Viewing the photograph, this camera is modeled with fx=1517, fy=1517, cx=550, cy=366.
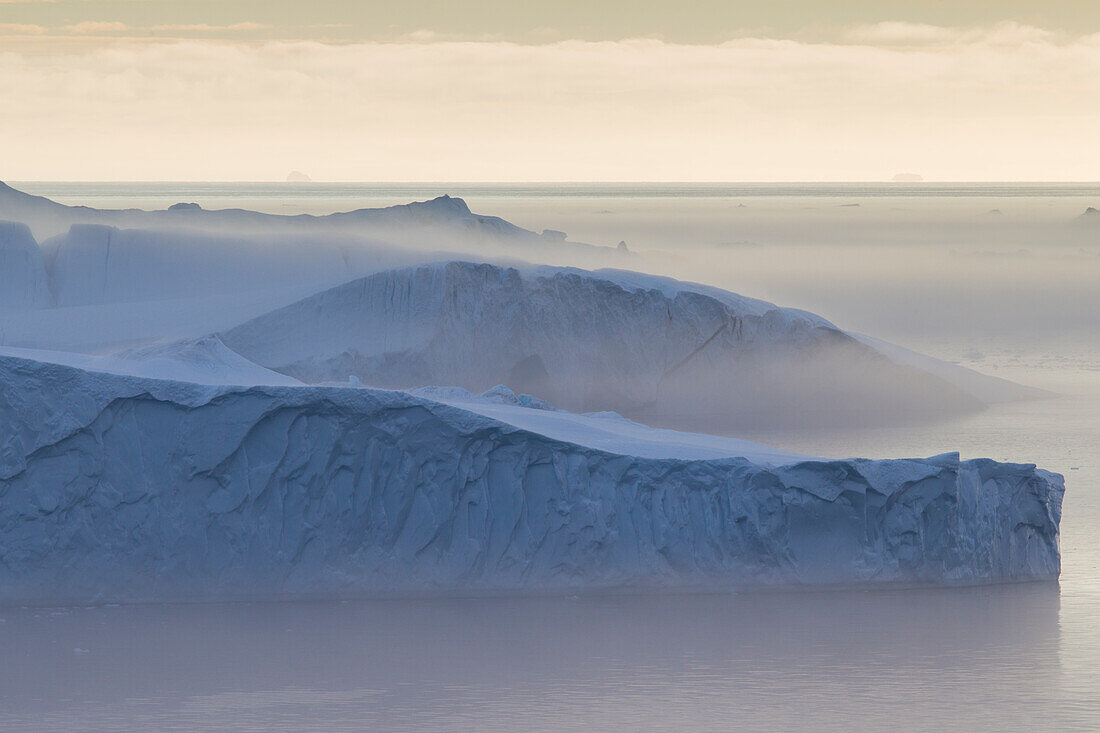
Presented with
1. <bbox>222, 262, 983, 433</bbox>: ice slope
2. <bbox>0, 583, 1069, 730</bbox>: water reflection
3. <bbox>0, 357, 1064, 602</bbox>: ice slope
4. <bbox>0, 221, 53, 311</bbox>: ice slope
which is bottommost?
<bbox>0, 583, 1069, 730</bbox>: water reflection

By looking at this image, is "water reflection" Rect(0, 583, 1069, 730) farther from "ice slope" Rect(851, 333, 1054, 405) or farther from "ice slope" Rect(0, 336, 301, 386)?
"ice slope" Rect(851, 333, 1054, 405)

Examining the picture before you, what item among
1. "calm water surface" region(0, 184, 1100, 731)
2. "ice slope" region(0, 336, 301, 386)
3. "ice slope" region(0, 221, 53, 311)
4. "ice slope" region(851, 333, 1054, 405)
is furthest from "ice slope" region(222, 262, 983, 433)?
"calm water surface" region(0, 184, 1100, 731)

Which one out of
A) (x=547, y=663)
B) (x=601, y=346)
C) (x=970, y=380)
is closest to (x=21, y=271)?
(x=601, y=346)

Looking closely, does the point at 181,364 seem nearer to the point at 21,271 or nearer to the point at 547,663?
the point at 547,663

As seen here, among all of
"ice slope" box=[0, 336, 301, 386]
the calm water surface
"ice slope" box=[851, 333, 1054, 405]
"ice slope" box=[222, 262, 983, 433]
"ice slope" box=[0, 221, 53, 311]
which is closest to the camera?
the calm water surface

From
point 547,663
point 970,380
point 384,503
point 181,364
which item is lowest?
point 547,663

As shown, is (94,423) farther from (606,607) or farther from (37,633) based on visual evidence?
(606,607)
